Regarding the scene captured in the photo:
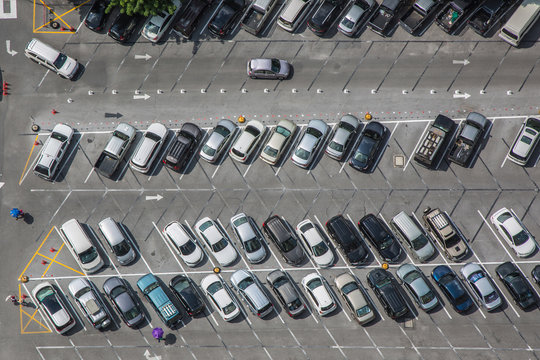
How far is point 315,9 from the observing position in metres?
51.9

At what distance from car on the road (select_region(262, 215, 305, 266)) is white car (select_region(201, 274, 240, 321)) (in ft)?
18.3

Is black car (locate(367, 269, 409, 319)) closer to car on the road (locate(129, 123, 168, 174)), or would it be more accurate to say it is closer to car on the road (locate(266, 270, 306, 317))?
car on the road (locate(266, 270, 306, 317))

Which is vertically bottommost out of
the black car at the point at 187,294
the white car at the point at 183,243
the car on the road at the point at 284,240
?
the black car at the point at 187,294

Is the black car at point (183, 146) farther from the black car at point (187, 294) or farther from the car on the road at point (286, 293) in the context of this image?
the car on the road at point (286, 293)

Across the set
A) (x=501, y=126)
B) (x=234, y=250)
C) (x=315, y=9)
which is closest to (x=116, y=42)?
(x=315, y=9)

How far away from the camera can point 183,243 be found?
47562 mm

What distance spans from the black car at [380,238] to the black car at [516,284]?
27.9ft

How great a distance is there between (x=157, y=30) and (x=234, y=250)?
20247 mm

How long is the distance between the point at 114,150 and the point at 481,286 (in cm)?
3190

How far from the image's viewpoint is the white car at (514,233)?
47.3m

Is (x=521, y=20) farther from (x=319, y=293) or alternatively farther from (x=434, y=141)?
Answer: (x=319, y=293)

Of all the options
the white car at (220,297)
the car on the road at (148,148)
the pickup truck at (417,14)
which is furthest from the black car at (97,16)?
the pickup truck at (417,14)

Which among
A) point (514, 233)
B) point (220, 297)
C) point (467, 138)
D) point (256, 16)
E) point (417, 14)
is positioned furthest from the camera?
point (256, 16)

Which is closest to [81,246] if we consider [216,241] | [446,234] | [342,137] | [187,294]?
[187,294]
